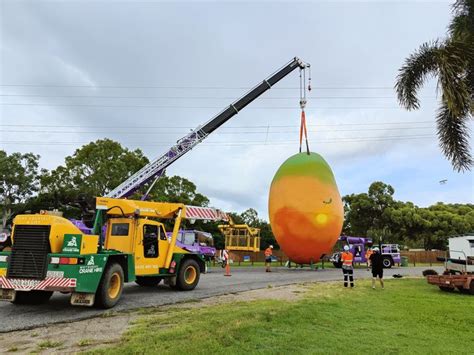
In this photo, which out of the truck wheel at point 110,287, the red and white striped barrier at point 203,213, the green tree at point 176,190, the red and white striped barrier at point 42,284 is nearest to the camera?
the red and white striped barrier at point 42,284

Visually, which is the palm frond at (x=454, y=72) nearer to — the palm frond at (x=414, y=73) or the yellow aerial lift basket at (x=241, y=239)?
the palm frond at (x=414, y=73)

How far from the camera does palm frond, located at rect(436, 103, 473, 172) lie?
15047 millimetres

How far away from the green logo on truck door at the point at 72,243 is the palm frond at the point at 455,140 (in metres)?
13.2

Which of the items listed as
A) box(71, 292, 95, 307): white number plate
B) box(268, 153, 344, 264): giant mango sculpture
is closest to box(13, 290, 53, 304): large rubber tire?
box(71, 292, 95, 307): white number plate

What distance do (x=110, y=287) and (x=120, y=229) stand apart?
2216 mm

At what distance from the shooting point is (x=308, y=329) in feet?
23.4

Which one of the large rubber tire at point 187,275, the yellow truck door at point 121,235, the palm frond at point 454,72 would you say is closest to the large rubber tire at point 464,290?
the palm frond at point 454,72

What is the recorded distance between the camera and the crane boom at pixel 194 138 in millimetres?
26544

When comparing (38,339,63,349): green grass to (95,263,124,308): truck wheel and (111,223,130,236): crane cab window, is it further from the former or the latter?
(111,223,130,236): crane cab window

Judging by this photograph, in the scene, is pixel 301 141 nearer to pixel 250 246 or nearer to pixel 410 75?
pixel 410 75

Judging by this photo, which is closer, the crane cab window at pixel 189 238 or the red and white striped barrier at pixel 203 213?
the red and white striped barrier at pixel 203 213

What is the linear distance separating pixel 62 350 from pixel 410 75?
13.9 meters

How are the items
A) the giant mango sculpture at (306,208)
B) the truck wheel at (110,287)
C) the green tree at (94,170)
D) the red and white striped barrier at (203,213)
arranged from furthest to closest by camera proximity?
the green tree at (94,170) < the giant mango sculpture at (306,208) < the red and white striped barrier at (203,213) < the truck wheel at (110,287)

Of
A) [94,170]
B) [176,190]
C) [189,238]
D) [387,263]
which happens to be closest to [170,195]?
[176,190]
